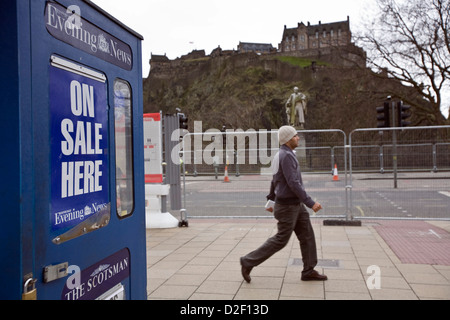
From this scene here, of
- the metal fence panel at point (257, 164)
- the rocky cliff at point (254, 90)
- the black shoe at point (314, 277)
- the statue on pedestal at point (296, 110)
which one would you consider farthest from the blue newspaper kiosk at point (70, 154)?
the rocky cliff at point (254, 90)

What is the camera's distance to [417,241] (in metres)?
7.36

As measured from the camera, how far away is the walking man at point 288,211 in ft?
16.0

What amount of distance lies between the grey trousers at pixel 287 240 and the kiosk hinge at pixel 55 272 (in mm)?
3397

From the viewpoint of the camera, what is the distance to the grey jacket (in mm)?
4801

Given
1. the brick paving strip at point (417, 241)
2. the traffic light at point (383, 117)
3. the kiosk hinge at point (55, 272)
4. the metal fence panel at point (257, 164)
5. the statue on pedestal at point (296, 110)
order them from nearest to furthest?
the kiosk hinge at point (55, 272) < the brick paving strip at point (417, 241) < the metal fence panel at point (257, 164) < the traffic light at point (383, 117) < the statue on pedestal at point (296, 110)

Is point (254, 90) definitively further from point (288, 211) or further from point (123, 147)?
point (123, 147)

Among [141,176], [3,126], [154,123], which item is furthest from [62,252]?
[154,123]

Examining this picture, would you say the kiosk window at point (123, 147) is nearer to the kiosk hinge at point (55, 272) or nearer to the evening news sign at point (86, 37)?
the evening news sign at point (86, 37)

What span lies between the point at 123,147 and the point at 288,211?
9.20ft

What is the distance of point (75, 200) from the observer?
1.99m

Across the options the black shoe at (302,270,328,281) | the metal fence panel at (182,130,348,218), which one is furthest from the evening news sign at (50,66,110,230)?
the metal fence panel at (182,130,348,218)

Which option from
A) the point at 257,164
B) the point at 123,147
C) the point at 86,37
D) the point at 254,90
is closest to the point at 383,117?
the point at 257,164

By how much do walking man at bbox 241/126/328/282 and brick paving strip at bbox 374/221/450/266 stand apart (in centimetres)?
177
